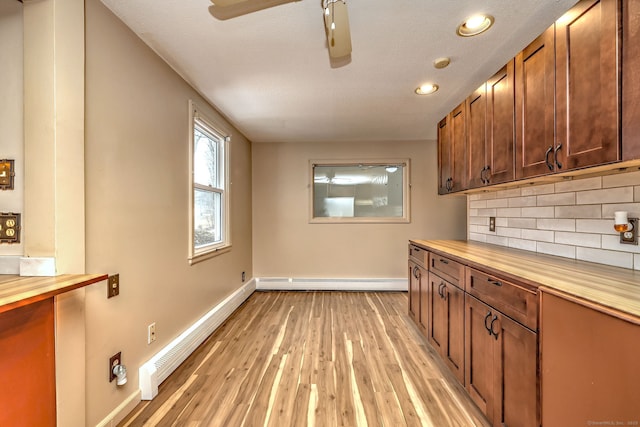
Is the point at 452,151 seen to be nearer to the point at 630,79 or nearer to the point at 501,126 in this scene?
the point at 501,126

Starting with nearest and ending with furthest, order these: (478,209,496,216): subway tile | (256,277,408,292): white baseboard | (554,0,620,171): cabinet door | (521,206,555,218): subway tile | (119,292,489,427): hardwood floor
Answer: (554,0,620,171): cabinet door, (119,292,489,427): hardwood floor, (521,206,555,218): subway tile, (478,209,496,216): subway tile, (256,277,408,292): white baseboard

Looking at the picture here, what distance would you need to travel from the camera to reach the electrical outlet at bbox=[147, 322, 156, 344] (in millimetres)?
1750

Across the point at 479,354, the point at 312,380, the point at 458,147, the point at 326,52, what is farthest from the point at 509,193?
the point at 312,380

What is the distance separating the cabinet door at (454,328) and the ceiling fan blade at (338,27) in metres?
1.67

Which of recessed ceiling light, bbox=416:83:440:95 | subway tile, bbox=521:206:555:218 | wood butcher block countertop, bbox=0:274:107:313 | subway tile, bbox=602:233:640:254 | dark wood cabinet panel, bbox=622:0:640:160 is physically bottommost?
wood butcher block countertop, bbox=0:274:107:313

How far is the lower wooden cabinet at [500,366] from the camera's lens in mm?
1139

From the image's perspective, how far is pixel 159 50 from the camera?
1792 millimetres

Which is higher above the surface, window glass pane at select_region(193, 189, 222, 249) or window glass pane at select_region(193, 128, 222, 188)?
window glass pane at select_region(193, 128, 222, 188)

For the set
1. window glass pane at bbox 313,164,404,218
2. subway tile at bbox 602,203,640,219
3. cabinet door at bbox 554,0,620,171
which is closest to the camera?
cabinet door at bbox 554,0,620,171

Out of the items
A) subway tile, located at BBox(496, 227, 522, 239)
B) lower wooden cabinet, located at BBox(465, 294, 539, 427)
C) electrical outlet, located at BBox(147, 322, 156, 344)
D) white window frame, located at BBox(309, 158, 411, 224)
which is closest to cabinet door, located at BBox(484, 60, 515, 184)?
subway tile, located at BBox(496, 227, 522, 239)

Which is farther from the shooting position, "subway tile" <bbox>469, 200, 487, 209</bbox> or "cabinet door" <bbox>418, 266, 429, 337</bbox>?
"subway tile" <bbox>469, 200, 487, 209</bbox>

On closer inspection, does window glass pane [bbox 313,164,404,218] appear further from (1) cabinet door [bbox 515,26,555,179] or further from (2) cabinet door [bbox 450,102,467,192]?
(1) cabinet door [bbox 515,26,555,179]

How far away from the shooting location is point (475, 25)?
1555mm

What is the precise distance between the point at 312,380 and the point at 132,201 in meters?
1.70
